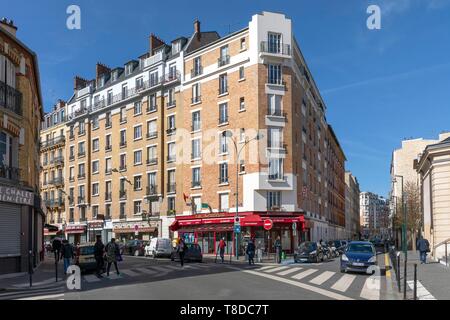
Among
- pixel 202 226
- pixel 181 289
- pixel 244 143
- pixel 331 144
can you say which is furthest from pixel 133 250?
pixel 331 144

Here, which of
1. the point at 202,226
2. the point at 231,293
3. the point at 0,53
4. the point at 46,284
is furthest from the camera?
the point at 202,226

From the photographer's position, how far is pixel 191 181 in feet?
164

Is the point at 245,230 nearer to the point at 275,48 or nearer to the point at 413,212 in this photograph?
the point at 275,48

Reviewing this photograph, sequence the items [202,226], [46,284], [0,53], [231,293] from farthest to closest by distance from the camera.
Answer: [202,226]
[0,53]
[46,284]
[231,293]

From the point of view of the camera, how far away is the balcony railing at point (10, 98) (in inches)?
884

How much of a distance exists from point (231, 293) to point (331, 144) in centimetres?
6871

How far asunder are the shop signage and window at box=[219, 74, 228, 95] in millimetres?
26653

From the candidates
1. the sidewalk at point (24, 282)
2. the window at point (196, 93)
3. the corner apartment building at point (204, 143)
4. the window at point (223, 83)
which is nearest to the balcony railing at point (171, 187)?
the corner apartment building at point (204, 143)

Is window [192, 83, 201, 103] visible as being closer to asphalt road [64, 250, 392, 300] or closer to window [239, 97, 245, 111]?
window [239, 97, 245, 111]

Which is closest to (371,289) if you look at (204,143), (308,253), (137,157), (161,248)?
(308,253)


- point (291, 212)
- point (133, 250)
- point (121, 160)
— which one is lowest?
point (133, 250)

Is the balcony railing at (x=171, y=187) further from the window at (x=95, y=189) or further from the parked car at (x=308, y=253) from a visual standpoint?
the parked car at (x=308, y=253)

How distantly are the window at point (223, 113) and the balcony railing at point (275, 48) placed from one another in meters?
6.22

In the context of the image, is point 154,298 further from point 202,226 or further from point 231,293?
point 202,226
